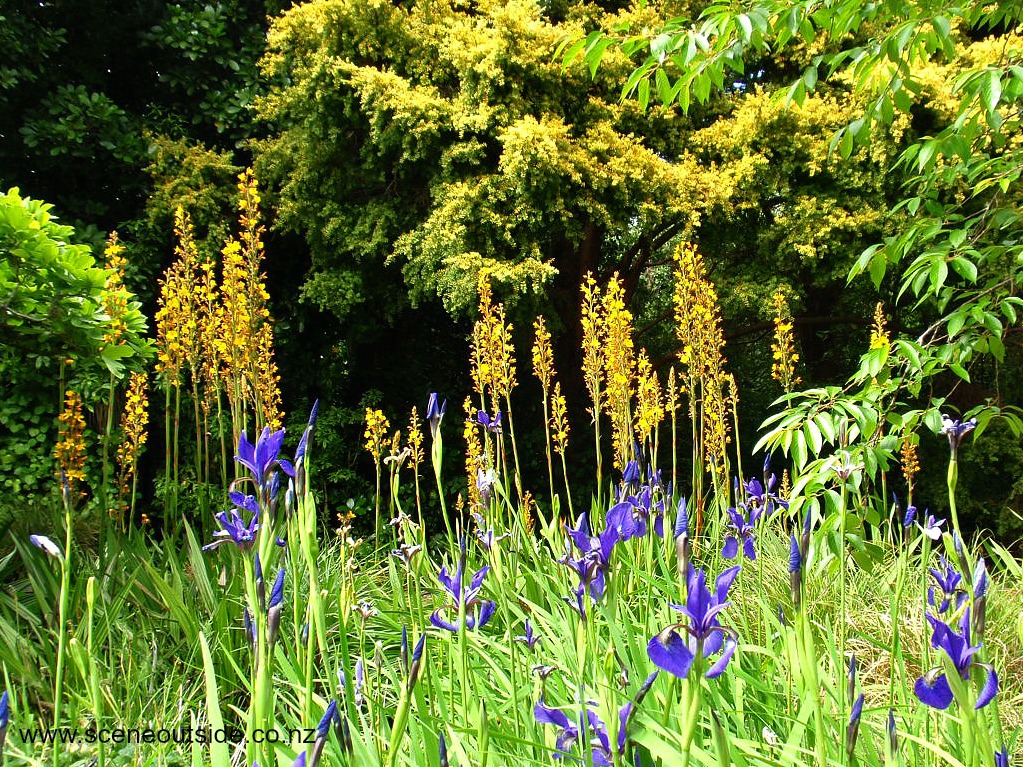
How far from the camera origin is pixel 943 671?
0.82 meters

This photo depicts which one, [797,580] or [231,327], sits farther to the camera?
[231,327]

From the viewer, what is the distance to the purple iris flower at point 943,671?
0.78m

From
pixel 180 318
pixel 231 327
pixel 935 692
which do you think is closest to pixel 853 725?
pixel 935 692

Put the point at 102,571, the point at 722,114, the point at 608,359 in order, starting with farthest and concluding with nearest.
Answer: the point at 722,114 < the point at 608,359 < the point at 102,571

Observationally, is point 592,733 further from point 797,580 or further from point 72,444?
point 72,444

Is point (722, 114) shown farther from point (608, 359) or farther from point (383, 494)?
point (383, 494)

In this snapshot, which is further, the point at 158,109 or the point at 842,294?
the point at 842,294

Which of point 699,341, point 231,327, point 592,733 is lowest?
point 592,733

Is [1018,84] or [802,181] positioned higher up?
[802,181]

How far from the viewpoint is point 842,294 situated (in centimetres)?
771

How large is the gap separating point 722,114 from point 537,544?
4.95 metres

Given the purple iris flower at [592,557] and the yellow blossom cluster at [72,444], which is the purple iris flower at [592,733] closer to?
the purple iris flower at [592,557]

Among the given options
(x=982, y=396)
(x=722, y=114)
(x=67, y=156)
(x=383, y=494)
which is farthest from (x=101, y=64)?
(x=982, y=396)

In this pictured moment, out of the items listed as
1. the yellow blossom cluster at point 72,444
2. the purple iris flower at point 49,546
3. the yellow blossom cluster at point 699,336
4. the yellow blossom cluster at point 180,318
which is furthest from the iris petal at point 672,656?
the yellow blossom cluster at point 72,444
